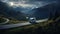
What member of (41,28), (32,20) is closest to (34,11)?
(32,20)

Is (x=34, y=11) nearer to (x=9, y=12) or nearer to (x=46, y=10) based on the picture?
(x=46, y=10)

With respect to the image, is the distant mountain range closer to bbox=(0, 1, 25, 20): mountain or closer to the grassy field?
bbox=(0, 1, 25, 20): mountain

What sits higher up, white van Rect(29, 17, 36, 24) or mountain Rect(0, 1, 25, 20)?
mountain Rect(0, 1, 25, 20)

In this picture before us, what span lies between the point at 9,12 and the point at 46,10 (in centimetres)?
49

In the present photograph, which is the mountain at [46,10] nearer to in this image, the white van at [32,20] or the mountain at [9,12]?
the white van at [32,20]

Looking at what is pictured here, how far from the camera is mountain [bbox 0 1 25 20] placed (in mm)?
2191

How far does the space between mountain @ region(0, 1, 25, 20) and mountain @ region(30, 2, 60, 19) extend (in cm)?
18

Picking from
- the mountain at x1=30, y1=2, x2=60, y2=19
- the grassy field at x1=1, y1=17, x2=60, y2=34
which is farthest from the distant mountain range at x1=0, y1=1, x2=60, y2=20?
the grassy field at x1=1, y1=17, x2=60, y2=34

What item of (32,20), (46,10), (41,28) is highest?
(46,10)

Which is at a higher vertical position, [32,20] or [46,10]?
[46,10]

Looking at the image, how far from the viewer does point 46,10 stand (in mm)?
2225

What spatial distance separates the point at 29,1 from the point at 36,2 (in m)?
0.09

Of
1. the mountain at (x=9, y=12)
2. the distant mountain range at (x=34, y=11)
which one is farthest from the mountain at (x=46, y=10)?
the mountain at (x=9, y=12)

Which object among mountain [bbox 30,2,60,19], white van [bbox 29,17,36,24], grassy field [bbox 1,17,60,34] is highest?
mountain [bbox 30,2,60,19]
